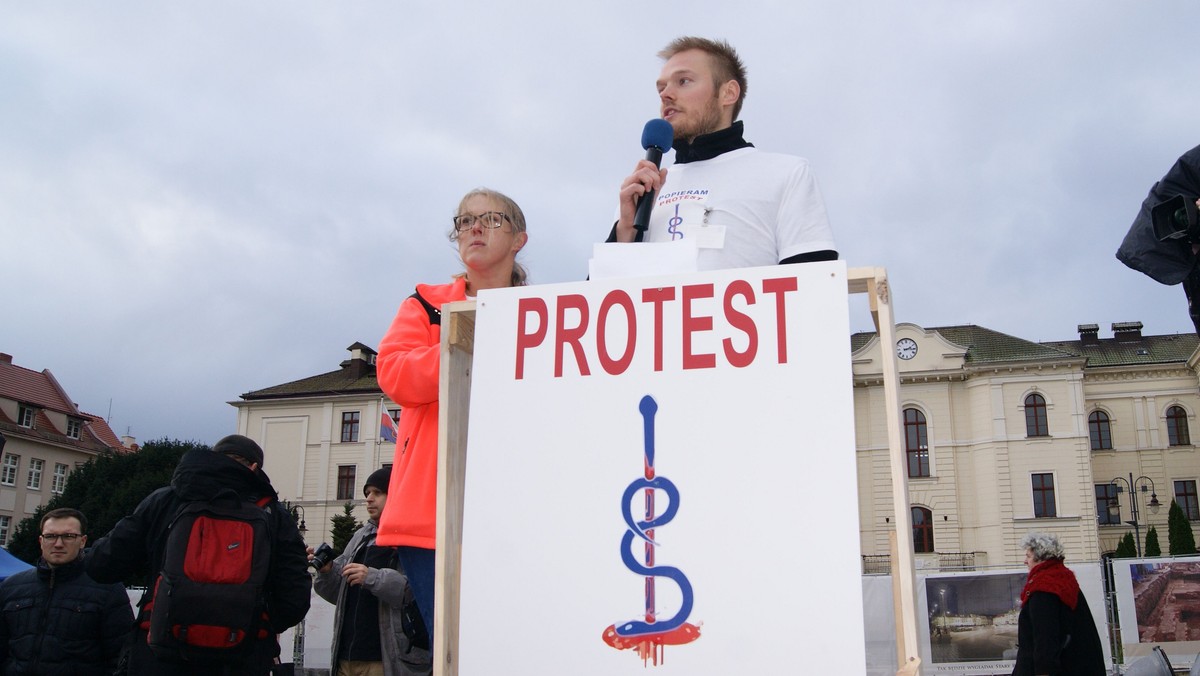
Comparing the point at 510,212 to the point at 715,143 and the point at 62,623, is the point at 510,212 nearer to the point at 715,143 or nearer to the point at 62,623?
the point at 715,143

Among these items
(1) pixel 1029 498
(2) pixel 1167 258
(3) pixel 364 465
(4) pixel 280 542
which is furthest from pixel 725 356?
(3) pixel 364 465

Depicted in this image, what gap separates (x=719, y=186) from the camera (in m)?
2.82

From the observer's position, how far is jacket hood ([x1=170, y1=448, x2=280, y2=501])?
12.7 feet

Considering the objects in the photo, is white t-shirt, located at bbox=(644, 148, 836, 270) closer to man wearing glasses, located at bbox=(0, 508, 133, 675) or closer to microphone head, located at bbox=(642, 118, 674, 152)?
microphone head, located at bbox=(642, 118, 674, 152)

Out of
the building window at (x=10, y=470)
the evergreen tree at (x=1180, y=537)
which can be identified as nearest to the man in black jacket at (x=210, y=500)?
the evergreen tree at (x=1180, y=537)

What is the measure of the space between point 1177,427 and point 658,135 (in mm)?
50336

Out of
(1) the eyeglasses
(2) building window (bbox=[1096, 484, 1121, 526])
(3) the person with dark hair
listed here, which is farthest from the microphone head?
(2) building window (bbox=[1096, 484, 1121, 526])

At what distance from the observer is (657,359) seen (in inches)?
81.1

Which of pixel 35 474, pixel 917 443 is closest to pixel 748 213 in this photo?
pixel 917 443

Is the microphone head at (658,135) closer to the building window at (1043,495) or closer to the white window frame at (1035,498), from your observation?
the white window frame at (1035,498)

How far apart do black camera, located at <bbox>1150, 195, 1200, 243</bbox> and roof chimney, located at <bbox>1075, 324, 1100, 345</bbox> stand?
2096 inches

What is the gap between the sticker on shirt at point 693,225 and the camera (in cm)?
265

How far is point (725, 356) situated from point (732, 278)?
7.2 inches

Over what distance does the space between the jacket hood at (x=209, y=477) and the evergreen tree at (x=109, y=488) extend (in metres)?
36.7
